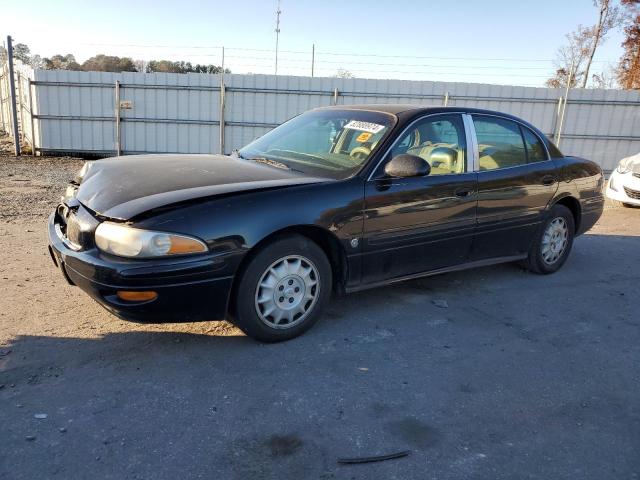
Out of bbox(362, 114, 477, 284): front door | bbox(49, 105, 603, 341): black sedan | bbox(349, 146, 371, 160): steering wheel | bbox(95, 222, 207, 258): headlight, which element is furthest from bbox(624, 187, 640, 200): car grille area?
bbox(95, 222, 207, 258): headlight

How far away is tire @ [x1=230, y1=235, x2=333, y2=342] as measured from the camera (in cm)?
338

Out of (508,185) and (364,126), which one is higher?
(364,126)

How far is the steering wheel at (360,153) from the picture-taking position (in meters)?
3.95

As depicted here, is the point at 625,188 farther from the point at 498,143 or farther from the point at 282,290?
the point at 282,290

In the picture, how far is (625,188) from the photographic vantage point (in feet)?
29.8

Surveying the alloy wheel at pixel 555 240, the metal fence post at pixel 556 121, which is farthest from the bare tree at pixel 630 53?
the alloy wheel at pixel 555 240

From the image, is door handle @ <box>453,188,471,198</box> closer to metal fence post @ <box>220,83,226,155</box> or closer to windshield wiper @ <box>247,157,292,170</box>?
windshield wiper @ <box>247,157,292,170</box>

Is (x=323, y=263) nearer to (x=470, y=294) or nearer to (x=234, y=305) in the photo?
(x=234, y=305)

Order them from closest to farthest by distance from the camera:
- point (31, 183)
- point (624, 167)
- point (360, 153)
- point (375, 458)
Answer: point (375, 458), point (360, 153), point (624, 167), point (31, 183)

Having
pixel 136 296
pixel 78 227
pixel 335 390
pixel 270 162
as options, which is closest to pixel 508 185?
pixel 270 162

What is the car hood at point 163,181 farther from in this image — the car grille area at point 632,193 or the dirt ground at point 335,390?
the car grille area at point 632,193

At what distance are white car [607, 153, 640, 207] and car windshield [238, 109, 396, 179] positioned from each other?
21.8 ft

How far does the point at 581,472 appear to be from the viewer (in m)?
2.46

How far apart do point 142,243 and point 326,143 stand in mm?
1878
